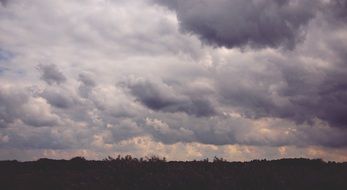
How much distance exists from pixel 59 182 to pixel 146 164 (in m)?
6.21

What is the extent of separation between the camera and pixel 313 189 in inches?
1005

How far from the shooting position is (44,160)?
1526 inches

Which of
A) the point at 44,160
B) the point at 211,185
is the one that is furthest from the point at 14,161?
the point at 211,185

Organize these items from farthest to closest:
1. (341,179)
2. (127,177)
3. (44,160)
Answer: (44,160) → (341,179) → (127,177)

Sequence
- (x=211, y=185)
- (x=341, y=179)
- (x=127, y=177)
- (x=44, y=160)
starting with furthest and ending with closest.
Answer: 1. (x=44, y=160)
2. (x=341, y=179)
3. (x=127, y=177)
4. (x=211, y=185)

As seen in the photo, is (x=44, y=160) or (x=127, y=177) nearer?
(x=127, y=177)

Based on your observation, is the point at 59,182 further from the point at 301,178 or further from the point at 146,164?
the point at 301,178

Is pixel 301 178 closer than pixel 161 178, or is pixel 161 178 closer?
pixel 161 178

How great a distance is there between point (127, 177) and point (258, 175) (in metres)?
7.61

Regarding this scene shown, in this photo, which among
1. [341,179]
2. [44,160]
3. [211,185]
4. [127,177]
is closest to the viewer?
[211,185]

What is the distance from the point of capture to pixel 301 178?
2744cm

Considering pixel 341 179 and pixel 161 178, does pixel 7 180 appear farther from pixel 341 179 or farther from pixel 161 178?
pixel 341 179

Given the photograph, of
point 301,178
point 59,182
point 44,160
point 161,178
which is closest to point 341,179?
point 301,178

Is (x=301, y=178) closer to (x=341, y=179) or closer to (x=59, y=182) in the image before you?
(x=341, y=179)
